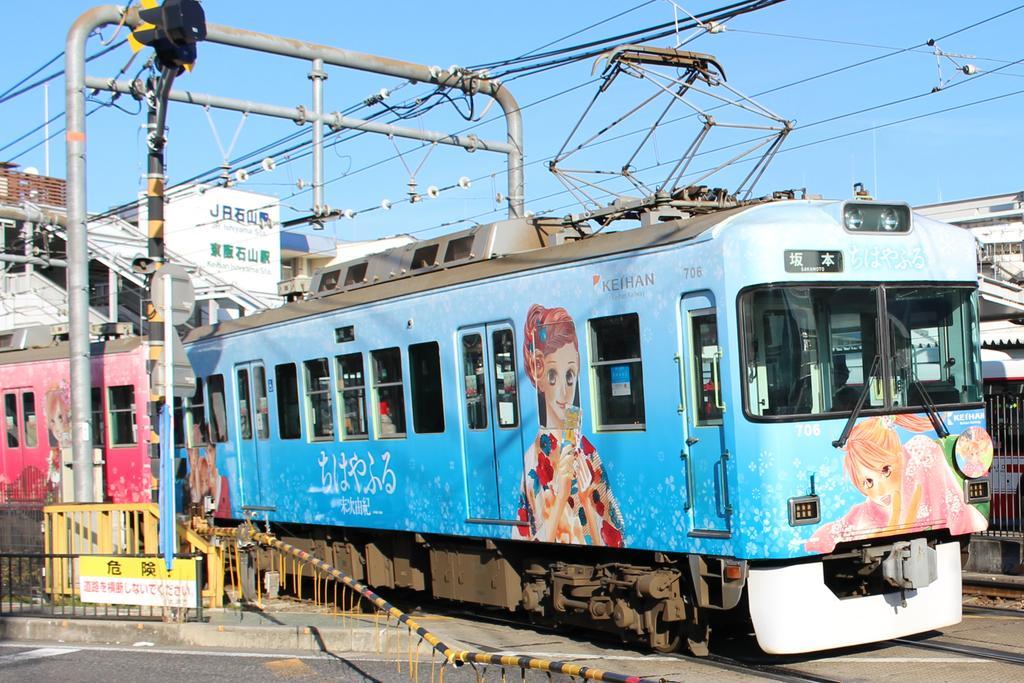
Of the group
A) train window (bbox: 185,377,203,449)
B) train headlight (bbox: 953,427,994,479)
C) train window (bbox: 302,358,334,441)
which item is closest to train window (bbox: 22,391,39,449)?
train window (bbox: 185,377,203,449)

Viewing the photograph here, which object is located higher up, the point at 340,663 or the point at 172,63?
the point at 172,63

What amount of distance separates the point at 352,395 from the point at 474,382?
2.32 m

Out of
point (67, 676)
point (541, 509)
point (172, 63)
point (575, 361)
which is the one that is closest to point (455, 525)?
point (541, 509)

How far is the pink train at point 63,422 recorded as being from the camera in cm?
1948

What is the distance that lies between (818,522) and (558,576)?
2.48 meters

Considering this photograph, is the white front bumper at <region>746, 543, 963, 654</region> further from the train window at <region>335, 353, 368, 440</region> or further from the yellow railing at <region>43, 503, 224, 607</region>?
the yellow railing at <region>43, 503, 224, 607</region>

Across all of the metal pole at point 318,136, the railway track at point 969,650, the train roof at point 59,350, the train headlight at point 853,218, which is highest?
the metal pole at point 318,136

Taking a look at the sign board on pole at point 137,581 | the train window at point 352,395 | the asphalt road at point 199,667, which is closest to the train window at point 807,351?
the asphalt road at point 199,667

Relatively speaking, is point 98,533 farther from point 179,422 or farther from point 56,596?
point 179,422

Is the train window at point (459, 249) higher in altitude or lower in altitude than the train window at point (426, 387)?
higher

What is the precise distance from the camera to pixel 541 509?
10.1m

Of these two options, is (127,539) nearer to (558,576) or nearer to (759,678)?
(558,576)

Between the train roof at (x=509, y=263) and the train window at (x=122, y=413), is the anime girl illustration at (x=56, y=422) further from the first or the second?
the train roof at (x=509, y=263)

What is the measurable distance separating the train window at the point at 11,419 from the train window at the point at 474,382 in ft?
44.4
